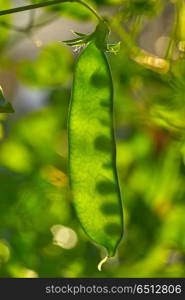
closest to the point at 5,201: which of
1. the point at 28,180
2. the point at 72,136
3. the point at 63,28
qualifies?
the point at 28,180

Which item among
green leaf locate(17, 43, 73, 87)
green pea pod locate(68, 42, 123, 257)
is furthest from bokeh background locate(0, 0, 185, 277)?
green pea pod locate(68, 42, 123, 257)

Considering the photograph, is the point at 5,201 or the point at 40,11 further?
the point at 40,11

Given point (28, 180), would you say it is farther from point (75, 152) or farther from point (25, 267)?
point (75, 152)

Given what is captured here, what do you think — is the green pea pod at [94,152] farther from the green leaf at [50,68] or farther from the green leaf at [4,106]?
the green leaf at [50,68]

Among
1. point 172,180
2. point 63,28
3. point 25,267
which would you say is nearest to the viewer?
point 25,267

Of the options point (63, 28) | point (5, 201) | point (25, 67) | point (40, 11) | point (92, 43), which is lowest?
point (63, 28)

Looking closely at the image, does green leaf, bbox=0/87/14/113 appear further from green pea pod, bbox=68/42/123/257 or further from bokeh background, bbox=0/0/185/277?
bokeh background, bbox=0/0/185/277

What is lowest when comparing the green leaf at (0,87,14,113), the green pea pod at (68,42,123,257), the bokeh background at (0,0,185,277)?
the bokeh background at (0,0,185,277)
